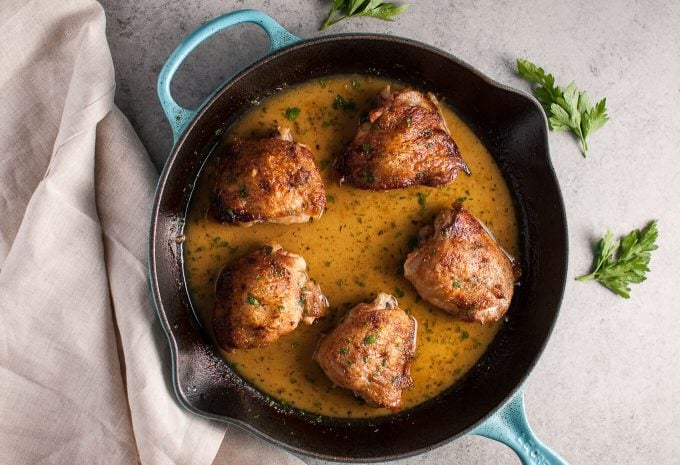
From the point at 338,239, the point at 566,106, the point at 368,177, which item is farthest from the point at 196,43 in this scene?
the point at 566,106

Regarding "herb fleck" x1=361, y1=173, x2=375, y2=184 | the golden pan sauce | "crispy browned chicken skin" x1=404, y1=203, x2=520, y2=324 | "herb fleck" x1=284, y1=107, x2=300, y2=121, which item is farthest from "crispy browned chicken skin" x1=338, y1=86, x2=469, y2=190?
"herb fleck" x1=284, y1=107, x2=300, y2=121

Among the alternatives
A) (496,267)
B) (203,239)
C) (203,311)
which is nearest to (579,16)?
(496,267)

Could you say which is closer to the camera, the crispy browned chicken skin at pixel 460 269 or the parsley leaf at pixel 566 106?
the crispy browned chicken skin at pixel 460 269

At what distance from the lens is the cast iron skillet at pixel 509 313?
3543mm

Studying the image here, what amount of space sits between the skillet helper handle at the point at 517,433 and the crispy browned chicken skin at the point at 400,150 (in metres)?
1.40

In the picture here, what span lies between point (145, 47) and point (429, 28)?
1.72 meters

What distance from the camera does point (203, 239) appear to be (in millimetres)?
3812

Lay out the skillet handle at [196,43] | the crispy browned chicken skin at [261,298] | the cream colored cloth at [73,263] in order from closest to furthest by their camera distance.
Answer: the skillet handle at [196,43], the cream colored cloth at [73,263], the crispy browned chicken skin at [261,298]

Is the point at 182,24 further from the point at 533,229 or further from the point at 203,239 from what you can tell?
the point at 533,229

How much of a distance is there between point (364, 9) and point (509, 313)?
2123mm

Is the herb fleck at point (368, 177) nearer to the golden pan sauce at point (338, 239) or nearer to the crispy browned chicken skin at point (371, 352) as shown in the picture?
the golden pan sauce at point (338, 239)

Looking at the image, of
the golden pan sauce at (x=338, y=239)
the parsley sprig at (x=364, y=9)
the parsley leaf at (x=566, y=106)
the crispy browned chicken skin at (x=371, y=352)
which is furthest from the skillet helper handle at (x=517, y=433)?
the parsley sprig at (x=364, y=9)

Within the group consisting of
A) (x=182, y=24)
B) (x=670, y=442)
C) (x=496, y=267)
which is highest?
(x=182, y=24)

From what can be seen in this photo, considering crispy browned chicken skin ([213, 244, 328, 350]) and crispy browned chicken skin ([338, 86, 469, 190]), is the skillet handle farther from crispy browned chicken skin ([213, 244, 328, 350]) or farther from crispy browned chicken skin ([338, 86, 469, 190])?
crispy browned chicken skin ([213, 244, 328, 350])
